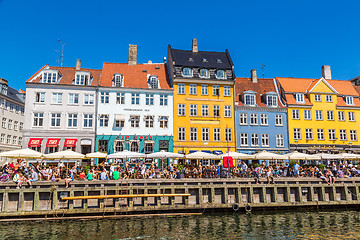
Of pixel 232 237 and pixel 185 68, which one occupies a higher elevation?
pixel 185 68

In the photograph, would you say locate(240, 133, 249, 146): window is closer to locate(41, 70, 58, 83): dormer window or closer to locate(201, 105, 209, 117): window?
locate(201, 105, 209, 117): window

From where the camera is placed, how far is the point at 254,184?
26562mm

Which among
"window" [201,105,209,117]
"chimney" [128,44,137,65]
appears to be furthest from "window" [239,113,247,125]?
"chimney" [128,44,137,65]

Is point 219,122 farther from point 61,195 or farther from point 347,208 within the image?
point 61,195

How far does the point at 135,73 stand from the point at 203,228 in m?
29.7

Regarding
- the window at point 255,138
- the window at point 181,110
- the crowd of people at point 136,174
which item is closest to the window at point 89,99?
the window at point 181,110

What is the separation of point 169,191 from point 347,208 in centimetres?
1574

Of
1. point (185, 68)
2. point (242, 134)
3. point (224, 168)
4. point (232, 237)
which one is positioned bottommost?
point (232, 237)

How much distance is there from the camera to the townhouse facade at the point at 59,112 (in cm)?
3953

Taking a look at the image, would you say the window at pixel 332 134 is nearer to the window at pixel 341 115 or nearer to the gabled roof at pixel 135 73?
the window at pixel 341 115

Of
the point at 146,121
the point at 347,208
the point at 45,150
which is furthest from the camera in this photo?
the point at 146,121

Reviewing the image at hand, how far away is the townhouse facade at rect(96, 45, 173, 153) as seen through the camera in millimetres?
41125

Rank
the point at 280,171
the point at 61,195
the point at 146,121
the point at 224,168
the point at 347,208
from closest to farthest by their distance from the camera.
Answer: the point at 61,195
the point at 347,208
the point at 224,168
the point at 280,171
the point at 146,121

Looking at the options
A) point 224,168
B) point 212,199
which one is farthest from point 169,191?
point 224,168
